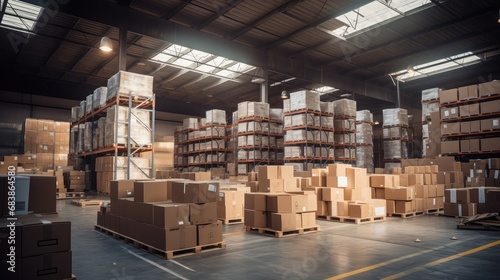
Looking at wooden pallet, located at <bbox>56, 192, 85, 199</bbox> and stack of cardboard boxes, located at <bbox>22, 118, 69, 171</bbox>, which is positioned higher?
stack of cardboard boxes, located at <bbox>22, 118, 69, 171</bbox>

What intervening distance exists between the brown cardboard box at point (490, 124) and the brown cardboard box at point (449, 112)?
0.89 m

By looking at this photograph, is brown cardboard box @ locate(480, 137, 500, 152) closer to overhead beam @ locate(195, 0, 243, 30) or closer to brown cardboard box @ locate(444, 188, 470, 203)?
brown cardboard box @ locate(444, 188, 470, 203)

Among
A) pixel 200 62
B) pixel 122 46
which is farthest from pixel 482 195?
pixel 200 62

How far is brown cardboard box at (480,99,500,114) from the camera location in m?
11.4

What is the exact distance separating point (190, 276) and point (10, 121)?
795 inches

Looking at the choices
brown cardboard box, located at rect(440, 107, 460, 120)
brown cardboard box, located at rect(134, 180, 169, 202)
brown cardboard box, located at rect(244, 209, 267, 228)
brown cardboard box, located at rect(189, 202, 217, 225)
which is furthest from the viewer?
brown cardboard box, located at rect(440, 107, 460, 120)

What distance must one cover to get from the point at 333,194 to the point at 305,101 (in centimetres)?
583

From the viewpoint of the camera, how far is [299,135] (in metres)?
13.7

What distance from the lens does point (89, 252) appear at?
16.3ft

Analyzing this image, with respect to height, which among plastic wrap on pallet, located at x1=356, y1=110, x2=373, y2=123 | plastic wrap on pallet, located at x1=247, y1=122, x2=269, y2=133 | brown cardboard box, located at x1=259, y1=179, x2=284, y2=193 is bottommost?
brown cardboard box, located at x1=259, y1=179, x2=284, y2=193

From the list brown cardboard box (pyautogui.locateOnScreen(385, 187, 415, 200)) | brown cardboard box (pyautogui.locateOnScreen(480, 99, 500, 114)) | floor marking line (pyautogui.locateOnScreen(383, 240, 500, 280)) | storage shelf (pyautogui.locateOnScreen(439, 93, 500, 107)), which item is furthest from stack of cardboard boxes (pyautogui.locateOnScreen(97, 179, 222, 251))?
storage shelf (pyautogui.locateOnScreen(439, 93, 500, 107))

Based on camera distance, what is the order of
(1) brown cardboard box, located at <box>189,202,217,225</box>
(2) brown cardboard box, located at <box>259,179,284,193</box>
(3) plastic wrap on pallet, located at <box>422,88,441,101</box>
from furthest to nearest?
1. (3) plastic wrap on pallet, located at <box>422,88,441,101</box>
2. (2) brown cardboard box, located at <box>259,179,284,193</box>
3. (1) brown cardboard box, located at <box>189,202,217,225</box>

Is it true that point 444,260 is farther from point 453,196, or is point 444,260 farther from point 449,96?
point 449,96

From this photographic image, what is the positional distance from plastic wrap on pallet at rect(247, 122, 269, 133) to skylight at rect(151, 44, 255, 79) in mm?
3115
